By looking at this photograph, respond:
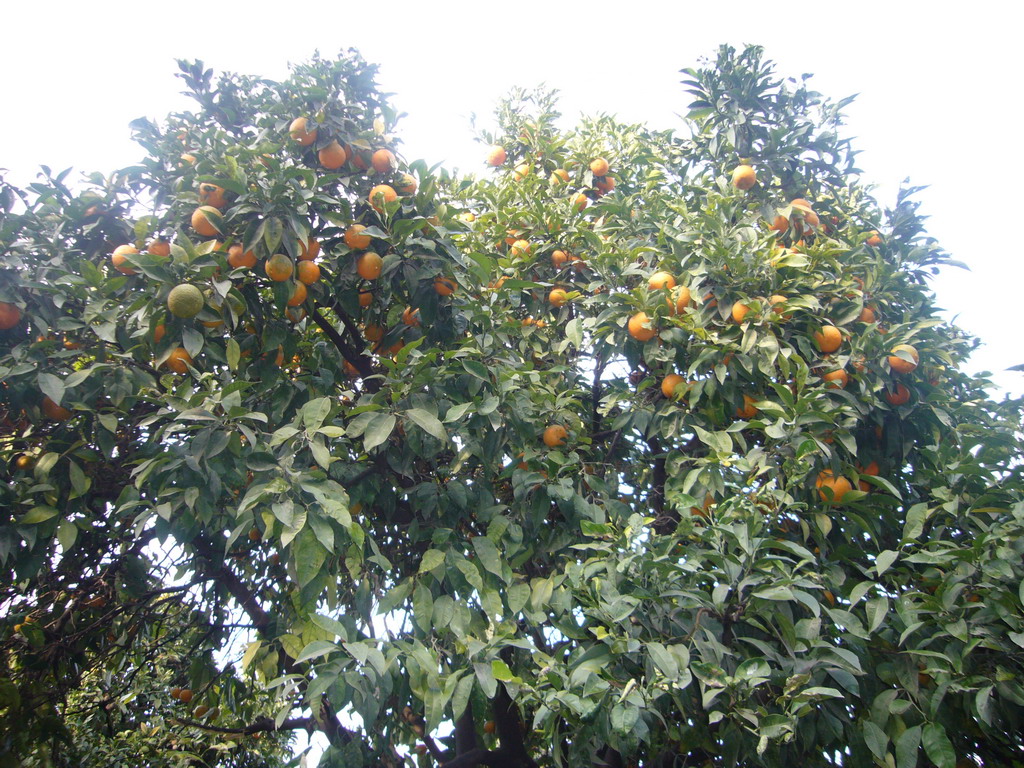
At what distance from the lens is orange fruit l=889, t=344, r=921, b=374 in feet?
7.90

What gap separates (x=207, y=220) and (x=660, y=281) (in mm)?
1519

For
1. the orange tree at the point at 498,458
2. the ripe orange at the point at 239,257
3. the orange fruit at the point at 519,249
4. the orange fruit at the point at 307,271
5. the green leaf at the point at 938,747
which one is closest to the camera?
the green leaf at the point at 938,747

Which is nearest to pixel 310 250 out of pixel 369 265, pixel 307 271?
pixel 307 271

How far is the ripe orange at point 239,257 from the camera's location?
223cm

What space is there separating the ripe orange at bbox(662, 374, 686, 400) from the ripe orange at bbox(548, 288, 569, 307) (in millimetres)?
647

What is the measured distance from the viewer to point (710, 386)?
237cm

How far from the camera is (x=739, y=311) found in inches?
96.4

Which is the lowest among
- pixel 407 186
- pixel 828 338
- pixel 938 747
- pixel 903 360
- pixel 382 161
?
pixel 938 747

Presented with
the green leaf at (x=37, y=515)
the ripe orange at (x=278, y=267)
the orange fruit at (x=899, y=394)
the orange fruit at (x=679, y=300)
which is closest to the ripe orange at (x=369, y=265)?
the ripe orange at (x=278, y=267)

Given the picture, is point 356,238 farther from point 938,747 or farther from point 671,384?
point 938,747

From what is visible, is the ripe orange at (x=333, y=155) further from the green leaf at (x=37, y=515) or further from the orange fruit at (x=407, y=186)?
the green leaf at (x=37, y=515)

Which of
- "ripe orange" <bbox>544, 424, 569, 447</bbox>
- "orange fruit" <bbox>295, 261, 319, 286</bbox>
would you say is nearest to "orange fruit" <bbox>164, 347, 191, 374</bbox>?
"orange fruit" <bbox>295, 261, 319, 286</bbox>

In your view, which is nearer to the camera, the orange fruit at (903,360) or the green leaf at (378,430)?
the green leaf at (378,430)

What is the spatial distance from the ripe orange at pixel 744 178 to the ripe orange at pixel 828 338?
80cm
